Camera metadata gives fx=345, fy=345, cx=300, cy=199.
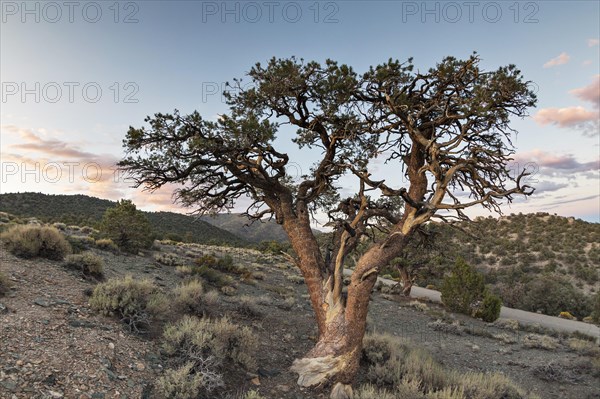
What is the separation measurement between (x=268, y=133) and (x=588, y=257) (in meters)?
44.1

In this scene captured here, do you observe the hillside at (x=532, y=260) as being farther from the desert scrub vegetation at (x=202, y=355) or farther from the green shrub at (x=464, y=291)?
the desert scrub vegetation at (x=202, y=355)

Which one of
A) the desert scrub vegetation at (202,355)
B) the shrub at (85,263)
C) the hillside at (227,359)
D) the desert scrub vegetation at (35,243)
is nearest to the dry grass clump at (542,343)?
the hillside at (227,359)

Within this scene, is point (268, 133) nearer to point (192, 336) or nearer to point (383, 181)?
point (383, 181)

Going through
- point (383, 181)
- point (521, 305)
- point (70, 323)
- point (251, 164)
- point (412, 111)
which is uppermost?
point (412, 111)

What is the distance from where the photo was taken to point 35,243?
11000mm

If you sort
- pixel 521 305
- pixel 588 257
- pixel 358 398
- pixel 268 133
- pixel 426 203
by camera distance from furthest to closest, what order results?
pixel 588 257 < pixel 521 305 < pixel 268 133 < pixel 426 203 < pixel 358 398

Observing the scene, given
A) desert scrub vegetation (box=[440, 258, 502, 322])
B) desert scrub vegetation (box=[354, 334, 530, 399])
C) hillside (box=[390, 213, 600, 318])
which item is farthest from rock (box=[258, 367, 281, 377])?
desert scrub vegetation (box=[440, 258, 502, 322])

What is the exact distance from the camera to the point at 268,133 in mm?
8773

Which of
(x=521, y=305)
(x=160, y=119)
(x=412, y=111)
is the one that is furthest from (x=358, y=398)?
(x=521, y=305)

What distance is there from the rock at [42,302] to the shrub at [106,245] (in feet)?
38.3

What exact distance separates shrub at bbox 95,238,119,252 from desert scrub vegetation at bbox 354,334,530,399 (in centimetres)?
1559

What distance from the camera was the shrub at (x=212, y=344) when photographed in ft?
23.8

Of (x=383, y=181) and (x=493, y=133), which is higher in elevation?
(x=493, y=133)

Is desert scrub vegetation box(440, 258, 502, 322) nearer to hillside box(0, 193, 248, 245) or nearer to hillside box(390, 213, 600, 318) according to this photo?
hillside box(390, 213, 600, 318)
